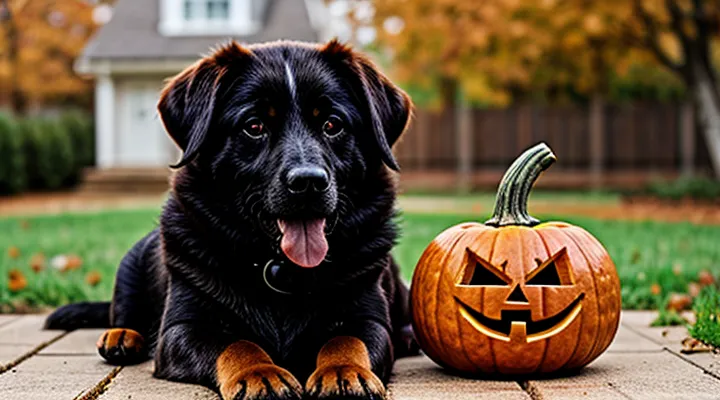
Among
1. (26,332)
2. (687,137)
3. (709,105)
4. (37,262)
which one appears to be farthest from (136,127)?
(26,332)

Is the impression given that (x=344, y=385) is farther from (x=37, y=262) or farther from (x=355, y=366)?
(x=37, y=262)

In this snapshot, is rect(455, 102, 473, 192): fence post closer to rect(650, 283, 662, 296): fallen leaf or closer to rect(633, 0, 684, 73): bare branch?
rect(633, 0, 684, 73): bare branch

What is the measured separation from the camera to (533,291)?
3395 mm

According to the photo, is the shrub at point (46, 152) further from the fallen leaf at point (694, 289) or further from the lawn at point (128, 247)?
the fallen leaf at point (694, 289)

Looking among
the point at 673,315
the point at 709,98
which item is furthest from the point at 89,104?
the point at 673,315

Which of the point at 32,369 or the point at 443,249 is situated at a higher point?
the point at 443,249

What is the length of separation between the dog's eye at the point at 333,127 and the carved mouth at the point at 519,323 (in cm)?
77

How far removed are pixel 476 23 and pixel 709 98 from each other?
14.6 ft

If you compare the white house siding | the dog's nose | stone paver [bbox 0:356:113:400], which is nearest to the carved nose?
the dog's nose

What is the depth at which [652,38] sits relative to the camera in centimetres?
1638

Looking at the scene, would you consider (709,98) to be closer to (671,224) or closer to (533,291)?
(671,224)

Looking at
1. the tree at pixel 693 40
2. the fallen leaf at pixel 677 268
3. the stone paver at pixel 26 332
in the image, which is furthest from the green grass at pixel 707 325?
the tree at pixel 693 40

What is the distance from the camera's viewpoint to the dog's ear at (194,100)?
3.43 m

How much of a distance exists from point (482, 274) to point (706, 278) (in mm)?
2984
